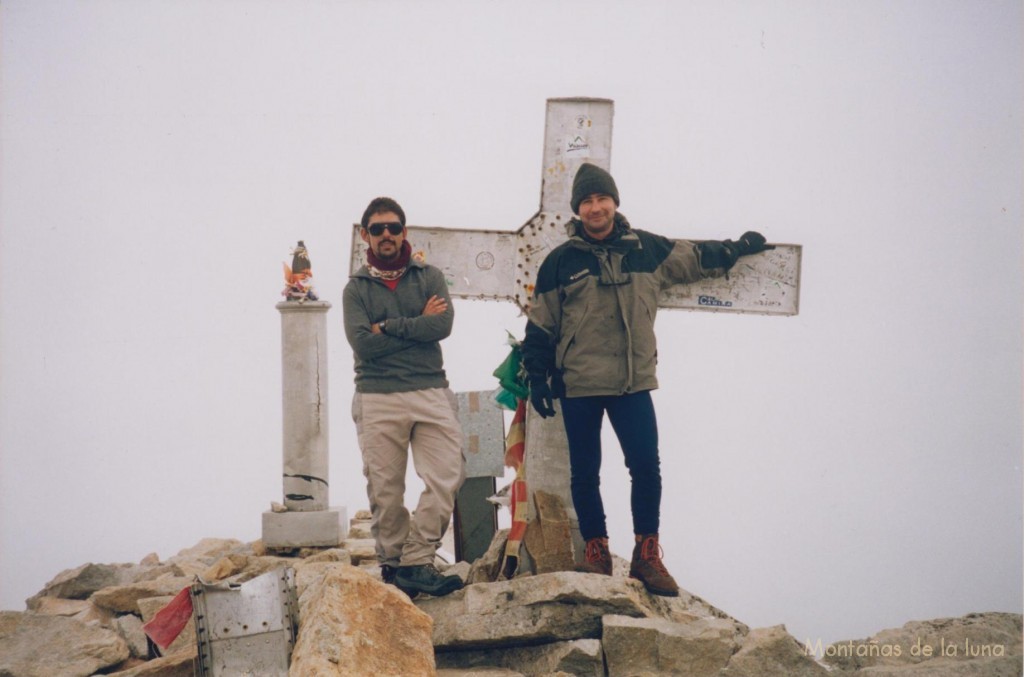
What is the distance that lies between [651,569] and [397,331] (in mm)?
2058

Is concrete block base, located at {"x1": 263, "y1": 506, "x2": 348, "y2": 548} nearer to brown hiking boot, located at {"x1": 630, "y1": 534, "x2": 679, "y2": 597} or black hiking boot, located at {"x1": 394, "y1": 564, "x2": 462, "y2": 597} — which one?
black hiking boot, located at {"x1": 394, "y1": 564, "x2": 462, "y2": 597}

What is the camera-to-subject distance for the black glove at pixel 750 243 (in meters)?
6.78

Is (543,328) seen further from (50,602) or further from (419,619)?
(50,602)

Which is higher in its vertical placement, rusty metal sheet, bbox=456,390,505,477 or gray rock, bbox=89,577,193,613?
rusty metal sheet, bbox=456,390,505,477

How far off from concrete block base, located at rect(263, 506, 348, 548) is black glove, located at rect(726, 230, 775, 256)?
465 centimetres

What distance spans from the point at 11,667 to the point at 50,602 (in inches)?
104

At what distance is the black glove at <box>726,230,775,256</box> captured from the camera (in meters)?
6.78

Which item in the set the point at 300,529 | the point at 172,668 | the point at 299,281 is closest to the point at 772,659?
the point at 172,668

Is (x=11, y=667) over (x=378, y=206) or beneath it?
beneath

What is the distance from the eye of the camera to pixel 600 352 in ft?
20.0

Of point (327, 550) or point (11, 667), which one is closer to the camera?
point (11, 667)

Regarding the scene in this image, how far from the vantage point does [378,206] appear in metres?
6.29

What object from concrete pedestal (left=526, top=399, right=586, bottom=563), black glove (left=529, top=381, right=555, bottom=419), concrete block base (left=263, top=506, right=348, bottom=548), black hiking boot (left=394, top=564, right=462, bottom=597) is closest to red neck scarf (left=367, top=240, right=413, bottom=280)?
black glove (left=529, top=381, right=555, bottom=419)

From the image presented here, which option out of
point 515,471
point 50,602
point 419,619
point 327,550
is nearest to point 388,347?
point 515,471
